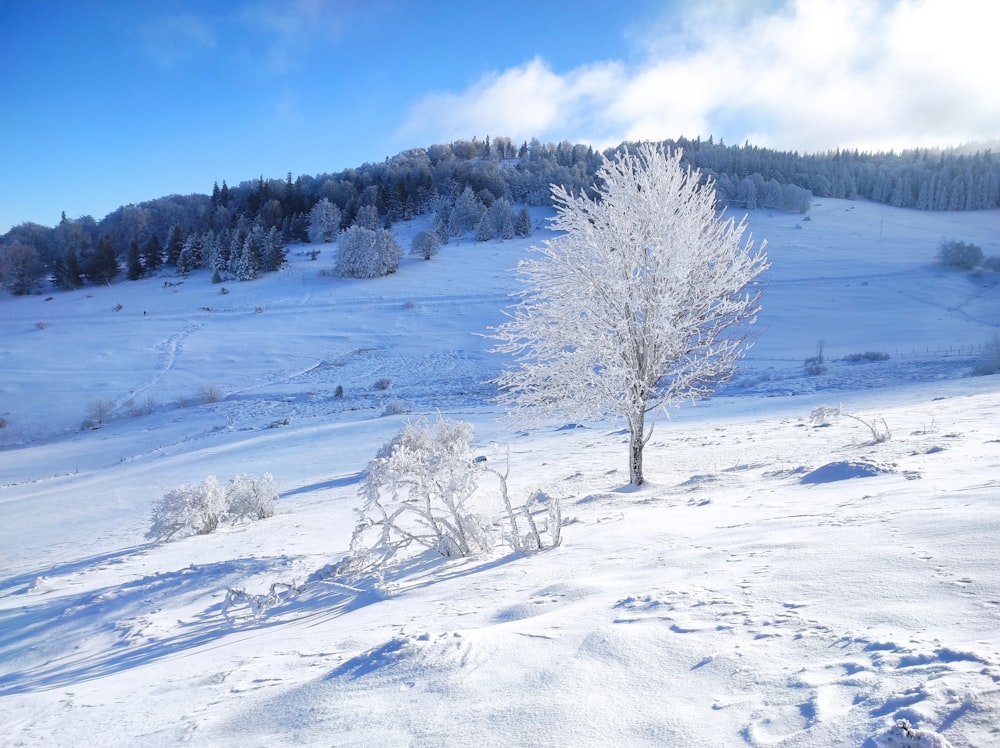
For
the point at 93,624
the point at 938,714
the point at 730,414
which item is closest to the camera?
the point at 938,714

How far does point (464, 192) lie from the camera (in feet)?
267

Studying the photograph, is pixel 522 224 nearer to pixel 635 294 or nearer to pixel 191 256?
pixel 191 256

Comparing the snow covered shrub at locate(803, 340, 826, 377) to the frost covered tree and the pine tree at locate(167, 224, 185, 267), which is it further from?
the pine tree at locate(167, 224, 185, 267)

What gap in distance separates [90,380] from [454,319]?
23.4 metres

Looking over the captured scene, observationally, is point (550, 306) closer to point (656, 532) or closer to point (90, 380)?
point (656, 532)

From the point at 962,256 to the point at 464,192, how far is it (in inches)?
2231

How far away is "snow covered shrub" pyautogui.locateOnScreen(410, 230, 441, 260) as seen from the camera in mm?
63250

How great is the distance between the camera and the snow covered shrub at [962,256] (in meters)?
50.7

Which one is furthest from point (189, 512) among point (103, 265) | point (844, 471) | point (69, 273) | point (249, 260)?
point (69, 273)

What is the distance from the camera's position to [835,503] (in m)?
5.89

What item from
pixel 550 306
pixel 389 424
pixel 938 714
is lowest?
pixel 389 424

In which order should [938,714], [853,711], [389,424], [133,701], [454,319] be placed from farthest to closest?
[454,319], [389,424], [133,701], [853,711], [938,714]

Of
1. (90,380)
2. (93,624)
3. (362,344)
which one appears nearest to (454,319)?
(362,344)

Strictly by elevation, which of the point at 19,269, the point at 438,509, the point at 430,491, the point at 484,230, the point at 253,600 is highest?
the point at 484,230
